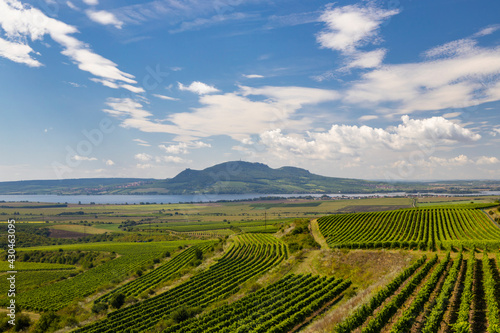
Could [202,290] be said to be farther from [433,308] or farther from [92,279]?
[92,279]

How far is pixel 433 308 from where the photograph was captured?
26562 millimetres

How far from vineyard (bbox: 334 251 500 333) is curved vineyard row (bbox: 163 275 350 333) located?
956 cm

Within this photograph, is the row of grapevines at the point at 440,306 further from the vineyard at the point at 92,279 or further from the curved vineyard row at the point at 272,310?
the vineyard at the point at 92,279

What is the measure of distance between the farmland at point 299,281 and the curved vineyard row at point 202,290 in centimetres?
30

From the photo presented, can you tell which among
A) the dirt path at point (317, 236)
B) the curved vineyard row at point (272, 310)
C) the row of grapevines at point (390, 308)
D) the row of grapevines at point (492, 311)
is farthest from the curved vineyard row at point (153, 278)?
the row of grapevines at point (492, 311)

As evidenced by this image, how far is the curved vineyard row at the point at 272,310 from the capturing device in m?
34.2


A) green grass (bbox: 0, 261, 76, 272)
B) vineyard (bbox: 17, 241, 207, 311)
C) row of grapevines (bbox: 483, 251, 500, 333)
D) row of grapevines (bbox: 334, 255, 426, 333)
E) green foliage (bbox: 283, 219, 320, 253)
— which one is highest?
row of grapevines (bbox: 483, 251, 500, 333)

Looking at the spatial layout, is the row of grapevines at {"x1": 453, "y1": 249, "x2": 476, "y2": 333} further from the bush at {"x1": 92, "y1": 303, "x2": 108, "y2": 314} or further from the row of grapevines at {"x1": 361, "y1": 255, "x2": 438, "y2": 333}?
the bush at {"x1": 92, "y1": 303, "x2": 108, "y2": 314}

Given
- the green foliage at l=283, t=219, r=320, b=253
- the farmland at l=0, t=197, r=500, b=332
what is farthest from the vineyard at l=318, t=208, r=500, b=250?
the green foliage at l=283, t=219, r=320, b=253

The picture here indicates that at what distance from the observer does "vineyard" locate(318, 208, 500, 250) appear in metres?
64.9

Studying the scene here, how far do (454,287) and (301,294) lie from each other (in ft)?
66.6

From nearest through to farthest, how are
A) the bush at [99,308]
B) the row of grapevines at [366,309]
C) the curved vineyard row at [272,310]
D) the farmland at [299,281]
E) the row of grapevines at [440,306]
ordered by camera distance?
the row of grapevines at [440,306] → the row of grapevines at [366,309] → the farmland at [299,281] → the curved vineyard row at [272,310] → the bush at [99,308]

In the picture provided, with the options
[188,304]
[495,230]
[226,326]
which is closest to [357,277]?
[226,326]

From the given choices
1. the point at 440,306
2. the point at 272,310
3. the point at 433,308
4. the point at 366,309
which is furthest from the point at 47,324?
the point at 440,306
